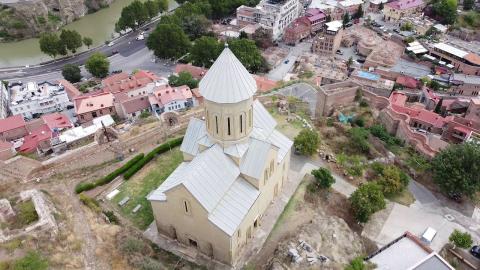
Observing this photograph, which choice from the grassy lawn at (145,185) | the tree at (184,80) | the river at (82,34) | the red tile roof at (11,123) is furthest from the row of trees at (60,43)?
the grassy lawn at (145,185)

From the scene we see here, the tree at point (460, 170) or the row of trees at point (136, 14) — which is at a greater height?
the row of trees at point (136, 14)

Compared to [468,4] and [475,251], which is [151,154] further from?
[468,4]

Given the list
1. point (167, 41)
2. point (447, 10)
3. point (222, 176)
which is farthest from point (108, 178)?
point (447, 10)

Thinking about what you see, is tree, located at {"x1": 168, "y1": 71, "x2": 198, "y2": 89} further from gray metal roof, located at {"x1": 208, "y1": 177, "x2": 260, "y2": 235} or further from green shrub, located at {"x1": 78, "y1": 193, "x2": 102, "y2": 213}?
gray metal roof, located at {"x1": 208, "y1": 177, "x2": 260, "y2": 235}

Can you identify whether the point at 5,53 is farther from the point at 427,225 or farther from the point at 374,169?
the point at 427,225

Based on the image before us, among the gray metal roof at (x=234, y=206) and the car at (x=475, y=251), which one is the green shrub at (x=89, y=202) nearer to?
the gray metal roof at (x=234, y=206)

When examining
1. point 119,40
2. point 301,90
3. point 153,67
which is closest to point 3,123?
point 153,67

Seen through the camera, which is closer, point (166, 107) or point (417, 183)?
point (417, 183)
